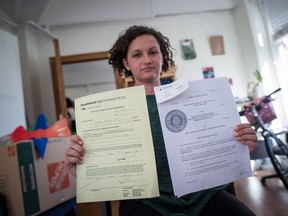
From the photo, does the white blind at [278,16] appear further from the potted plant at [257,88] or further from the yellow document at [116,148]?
the yellow document at [116,148]

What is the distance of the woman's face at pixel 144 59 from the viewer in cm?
86

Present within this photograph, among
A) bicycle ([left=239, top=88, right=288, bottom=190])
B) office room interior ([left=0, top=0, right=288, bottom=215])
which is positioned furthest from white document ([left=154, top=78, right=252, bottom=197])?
office room interior ([left=0, top=0, right=288, bottom=215])

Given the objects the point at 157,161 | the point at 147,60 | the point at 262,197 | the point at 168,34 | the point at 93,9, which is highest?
the point at 93,9

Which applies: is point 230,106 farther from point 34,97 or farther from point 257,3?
point 257,3

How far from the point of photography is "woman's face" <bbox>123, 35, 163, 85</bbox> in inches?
34.0

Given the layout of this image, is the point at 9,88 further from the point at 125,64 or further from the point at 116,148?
the point at 116,148

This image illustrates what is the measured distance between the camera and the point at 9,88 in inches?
67.6

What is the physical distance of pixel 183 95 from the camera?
0.64m

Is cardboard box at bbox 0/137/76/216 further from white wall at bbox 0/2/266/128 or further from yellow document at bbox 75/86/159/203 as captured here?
white wall at bbox 0/2/266/128

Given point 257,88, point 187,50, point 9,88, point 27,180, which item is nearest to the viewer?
point 27,180

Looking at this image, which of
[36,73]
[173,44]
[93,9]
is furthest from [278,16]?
[36,73]

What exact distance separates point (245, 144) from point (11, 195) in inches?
47.6

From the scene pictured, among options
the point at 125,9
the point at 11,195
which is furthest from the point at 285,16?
the point at 11,195

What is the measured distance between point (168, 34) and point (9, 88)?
92.3 inches
